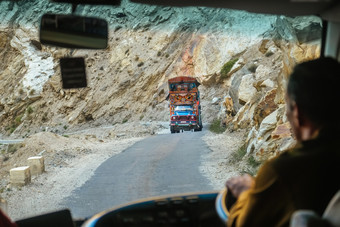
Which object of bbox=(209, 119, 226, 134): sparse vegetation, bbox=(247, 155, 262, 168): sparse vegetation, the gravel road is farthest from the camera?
bbox=(209, 119, 226, 134): sparse vegetation

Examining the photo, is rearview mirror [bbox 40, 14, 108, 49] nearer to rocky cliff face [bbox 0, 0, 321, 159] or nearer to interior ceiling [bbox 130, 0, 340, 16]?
interior ceiling [bbox 130, 0, 340, 16]

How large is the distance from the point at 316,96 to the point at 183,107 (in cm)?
3083

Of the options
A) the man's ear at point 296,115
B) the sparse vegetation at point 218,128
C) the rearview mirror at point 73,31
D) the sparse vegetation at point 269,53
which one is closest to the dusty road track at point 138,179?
the rearview mirror at point 73,31

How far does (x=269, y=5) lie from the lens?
309cm

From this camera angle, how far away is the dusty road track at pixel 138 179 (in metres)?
9.31

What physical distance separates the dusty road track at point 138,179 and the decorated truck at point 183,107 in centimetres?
1245

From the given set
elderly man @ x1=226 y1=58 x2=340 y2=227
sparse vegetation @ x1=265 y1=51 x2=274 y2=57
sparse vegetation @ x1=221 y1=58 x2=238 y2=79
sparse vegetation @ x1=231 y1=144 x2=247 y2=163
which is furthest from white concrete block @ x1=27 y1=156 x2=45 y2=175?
sparse vegetation @ x1=221 y1=58 x2=238 y2=79

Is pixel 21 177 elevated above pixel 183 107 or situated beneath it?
elevated above

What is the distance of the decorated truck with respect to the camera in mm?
32344

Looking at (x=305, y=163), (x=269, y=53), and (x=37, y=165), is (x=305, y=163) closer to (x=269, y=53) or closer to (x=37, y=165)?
(x=37, y=165)

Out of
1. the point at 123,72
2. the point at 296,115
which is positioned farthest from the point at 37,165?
the point at 123,72

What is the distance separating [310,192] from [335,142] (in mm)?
227

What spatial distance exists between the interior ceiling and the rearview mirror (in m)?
0.34

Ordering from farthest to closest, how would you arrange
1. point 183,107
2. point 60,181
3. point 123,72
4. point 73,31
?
point 123,72, point 183,107, point 60,181, point 73,31
